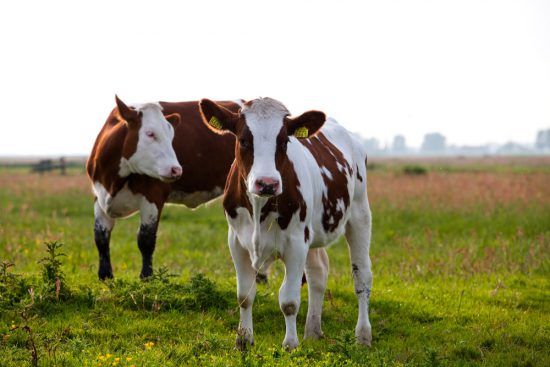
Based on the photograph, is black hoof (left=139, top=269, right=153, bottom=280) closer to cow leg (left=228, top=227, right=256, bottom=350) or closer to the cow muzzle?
the cow muzzle

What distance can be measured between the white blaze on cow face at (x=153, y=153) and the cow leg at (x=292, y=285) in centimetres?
290

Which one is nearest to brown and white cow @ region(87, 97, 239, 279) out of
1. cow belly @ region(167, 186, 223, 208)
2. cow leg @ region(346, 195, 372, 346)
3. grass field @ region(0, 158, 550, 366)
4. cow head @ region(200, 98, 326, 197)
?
cow belly @ region(167, 186, 223, 208)

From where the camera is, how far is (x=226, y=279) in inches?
346

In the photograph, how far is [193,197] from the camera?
945cm

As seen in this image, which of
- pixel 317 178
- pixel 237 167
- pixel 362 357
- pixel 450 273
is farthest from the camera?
pixel 450 273

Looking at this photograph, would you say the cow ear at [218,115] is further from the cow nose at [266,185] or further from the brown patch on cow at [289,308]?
the brown patch on cow at [289,308]

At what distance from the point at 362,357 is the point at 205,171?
15.6 ft

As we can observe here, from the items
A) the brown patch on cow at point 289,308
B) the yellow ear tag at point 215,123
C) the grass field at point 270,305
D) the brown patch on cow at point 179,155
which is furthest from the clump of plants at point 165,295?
the yellow ear tag at point 215,123

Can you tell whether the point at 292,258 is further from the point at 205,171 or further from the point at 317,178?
the point at 205,171

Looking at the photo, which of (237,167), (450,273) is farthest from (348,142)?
(450,273)

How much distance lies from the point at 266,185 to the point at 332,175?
163 cm

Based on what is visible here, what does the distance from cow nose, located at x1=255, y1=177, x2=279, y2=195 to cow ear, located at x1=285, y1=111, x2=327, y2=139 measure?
80 cm

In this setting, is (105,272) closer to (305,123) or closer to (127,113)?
(127,113)

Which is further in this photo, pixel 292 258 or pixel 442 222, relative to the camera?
pixel 442 222
